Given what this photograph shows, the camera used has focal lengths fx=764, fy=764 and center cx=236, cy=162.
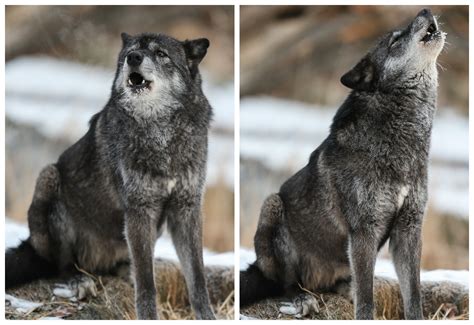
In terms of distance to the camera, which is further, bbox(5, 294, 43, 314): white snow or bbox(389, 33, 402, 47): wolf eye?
bbox(5, 294, 43, 314): white snow

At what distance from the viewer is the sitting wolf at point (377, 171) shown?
3.94 metres

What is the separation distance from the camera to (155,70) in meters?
4.02

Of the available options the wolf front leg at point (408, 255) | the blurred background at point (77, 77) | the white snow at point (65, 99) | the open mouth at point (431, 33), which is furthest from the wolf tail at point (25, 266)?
the open mouth at point (431, 33)

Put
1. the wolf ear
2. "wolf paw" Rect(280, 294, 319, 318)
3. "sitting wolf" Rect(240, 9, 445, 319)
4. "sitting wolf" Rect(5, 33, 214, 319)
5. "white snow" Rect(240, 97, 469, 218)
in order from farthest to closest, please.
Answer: "white snow" Rect(240, 97, 469, 218) < "wolf paw" Rect(280, 294, 319, 318) < the wolf ear < "sitting wolf" Rect(5, 33, 214, 319) < "sitting wolf" Rect(240, 9, 445, 319)

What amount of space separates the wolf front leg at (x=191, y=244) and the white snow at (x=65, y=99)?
0.43 m

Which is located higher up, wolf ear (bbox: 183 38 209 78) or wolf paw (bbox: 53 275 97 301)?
wolf ear (bbox: 183 38 209 78)

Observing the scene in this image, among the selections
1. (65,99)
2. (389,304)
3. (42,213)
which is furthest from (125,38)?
(389,304)

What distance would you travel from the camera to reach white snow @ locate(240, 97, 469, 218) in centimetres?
448

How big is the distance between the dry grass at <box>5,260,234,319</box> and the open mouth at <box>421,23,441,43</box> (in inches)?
68.6

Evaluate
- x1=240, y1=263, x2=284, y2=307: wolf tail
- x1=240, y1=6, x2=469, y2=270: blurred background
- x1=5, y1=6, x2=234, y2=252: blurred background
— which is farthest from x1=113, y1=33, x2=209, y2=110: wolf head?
x1=240, y1=263, x2=284, y2=307: wolf tail

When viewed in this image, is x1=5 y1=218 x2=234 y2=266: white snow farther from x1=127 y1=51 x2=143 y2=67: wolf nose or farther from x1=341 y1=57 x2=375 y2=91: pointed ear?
x1=341 y1=57 x2=375 y2=91: pointed ear
